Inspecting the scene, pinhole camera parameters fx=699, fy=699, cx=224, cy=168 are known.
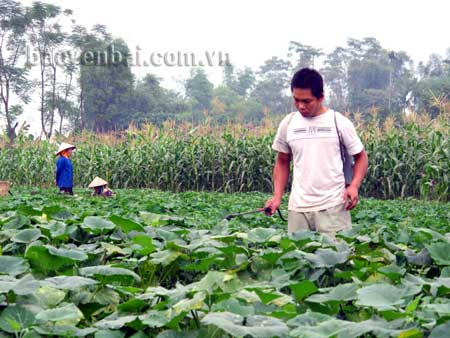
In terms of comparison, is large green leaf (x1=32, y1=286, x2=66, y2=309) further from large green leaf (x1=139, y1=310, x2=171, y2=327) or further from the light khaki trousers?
the light khaki trousers

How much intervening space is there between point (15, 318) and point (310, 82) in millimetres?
2765

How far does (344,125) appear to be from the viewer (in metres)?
4.36

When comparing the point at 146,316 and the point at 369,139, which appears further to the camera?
the point at 369,139

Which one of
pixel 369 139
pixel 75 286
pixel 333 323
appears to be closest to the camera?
pixel 333 323

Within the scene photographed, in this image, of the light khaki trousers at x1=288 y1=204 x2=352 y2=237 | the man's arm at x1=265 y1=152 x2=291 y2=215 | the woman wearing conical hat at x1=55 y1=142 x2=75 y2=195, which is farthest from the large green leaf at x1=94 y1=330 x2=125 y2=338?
the woman wearing conical hat at x1=55 y1=142 x2=75 y2=195

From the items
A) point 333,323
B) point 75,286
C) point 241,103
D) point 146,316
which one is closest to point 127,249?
point 75,286

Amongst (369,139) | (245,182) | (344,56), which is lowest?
(245,182)

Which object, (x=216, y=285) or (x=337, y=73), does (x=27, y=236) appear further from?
(x=337, y=73)

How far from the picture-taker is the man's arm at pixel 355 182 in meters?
4.32

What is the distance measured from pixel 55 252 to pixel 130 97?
41.5 meters

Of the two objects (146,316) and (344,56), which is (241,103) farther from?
(146,316)

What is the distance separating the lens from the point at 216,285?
2.13 m

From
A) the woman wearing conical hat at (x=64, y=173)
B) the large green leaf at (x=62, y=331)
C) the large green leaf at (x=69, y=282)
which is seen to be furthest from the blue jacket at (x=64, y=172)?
the large green leaf at (x=62, y=331)

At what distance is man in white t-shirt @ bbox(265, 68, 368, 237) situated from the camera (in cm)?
430
